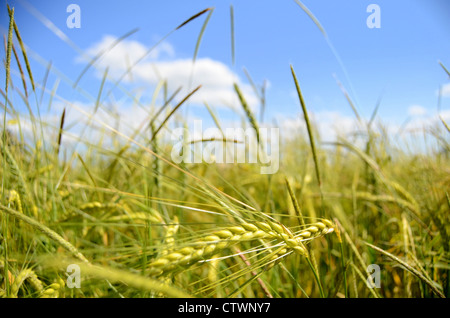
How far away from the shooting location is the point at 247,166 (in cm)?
176

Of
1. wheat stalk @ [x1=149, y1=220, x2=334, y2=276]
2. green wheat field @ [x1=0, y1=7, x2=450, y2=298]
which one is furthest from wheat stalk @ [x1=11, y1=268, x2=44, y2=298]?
wheat stalk @ [x1=149, y1=220, x2=334, y2=276]

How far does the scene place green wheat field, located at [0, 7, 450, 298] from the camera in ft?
1.26

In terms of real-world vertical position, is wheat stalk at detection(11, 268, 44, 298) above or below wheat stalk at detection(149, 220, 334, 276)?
below

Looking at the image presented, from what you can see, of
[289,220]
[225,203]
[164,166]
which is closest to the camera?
[225,203]

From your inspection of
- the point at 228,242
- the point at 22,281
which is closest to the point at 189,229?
the point at 228,242

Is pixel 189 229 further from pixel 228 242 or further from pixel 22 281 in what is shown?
pixel 22 281

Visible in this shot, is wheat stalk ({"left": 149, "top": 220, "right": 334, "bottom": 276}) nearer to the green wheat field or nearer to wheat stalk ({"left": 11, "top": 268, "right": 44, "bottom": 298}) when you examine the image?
the green wheat field

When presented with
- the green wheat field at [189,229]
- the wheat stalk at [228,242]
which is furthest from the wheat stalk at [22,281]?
the wheat stalk at [228,242]

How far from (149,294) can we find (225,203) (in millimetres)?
201

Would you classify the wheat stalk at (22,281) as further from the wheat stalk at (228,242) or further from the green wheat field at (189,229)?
the wheat stalk at (228,242)

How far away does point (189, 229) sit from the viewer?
0.39 metres

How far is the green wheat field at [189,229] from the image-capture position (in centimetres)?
38
